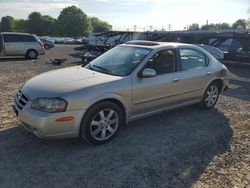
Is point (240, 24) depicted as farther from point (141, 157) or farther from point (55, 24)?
point (141, 157)

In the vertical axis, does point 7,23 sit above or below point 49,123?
above

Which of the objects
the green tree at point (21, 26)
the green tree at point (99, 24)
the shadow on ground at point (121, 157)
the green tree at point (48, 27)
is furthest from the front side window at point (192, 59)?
the green tree at point (99, 24)

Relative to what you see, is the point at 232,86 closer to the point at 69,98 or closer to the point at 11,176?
the point at 69,98

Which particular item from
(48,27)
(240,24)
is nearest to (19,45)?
(240,24)

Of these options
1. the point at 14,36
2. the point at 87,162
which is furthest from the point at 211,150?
the point at 14,36

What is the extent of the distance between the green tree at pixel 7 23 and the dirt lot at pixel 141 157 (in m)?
109

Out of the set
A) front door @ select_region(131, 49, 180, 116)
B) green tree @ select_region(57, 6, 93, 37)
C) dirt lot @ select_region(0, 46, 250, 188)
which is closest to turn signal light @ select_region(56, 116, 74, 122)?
dirt lot @ select_region(0, 46, 250, 188)

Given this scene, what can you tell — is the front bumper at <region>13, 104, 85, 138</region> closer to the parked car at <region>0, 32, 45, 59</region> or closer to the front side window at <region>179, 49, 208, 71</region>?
the front side window at <region>179, 49, 208, 71</region>

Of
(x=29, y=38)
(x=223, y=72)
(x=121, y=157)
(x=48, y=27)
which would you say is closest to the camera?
(x=121, y=157)

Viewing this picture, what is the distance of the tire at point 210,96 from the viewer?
6.08m

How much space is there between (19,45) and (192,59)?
13803 mm

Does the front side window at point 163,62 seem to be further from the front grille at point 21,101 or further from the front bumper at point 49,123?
the front grille at point 21,101

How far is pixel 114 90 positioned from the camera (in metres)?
4.25

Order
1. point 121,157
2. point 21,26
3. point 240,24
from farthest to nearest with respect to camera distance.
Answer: point 21,26 < point 240,24 < point 121,157
